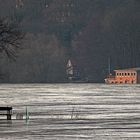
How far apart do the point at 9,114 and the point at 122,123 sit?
8.97 meters

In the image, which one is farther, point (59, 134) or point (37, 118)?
point (37, 118)

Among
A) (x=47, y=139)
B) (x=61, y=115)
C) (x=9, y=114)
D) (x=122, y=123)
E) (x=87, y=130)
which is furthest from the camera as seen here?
(x=61, y=115)

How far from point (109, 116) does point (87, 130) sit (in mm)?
14679

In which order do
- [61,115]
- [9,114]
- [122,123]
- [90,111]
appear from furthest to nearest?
[90,111] < [61,115] < [9,114] < [122,123]

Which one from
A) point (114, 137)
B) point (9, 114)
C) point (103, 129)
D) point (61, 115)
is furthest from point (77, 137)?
point (61, 115)

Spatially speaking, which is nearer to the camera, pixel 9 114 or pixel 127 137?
pixel 127 137

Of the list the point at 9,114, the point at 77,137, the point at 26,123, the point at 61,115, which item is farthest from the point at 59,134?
the point at 61,115

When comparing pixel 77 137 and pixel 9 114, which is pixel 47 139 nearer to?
pixel 77 137

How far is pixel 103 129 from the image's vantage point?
191 ft

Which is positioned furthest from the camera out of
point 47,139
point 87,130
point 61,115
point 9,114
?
point 61,115

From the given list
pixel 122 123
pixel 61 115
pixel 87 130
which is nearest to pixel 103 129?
pixel 87 130

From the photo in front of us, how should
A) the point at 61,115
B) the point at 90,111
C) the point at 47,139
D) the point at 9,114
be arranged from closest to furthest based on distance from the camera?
the point at 47,139
the point at 9,114
the point at 61,115
the point at 90,111

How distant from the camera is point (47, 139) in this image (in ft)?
169

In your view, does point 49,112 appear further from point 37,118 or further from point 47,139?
point 47,139
